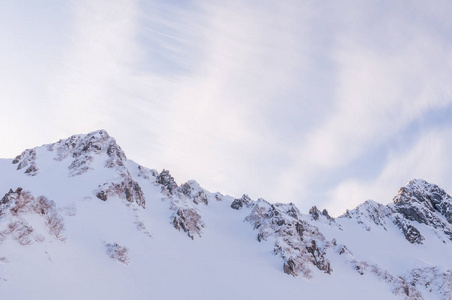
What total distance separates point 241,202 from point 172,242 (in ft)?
126

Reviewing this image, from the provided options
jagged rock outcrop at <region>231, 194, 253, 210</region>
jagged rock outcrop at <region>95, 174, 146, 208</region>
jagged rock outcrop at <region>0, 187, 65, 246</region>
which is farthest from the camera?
jagged rock outcrop at <region>231, 194, 253, 210</region>

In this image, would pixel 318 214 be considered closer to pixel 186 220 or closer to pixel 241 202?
pixel 241 202

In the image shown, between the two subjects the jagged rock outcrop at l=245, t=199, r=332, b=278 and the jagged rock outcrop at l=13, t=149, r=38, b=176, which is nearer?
the jagged rock outcrop at l=245, t=199, r=332, b=278

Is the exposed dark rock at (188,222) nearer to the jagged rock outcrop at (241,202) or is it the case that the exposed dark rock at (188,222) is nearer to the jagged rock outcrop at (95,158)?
the jagged rock outcrop at (95,158)

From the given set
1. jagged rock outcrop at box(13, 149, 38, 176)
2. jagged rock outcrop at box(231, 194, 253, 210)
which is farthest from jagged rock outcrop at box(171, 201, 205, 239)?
jagged rock outcrop at box(13, 149, 38, 176)

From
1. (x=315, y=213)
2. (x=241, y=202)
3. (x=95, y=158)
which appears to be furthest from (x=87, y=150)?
(x=315, y=213)

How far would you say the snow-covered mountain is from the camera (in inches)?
892

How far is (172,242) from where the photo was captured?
143 feet

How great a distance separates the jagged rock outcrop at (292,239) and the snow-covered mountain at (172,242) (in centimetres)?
24

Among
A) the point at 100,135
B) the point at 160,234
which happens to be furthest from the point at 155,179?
the point at 160,234

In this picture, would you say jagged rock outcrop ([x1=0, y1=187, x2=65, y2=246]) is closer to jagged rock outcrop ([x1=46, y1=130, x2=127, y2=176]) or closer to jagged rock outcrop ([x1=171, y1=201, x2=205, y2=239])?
jagged rock outcrop ([x1=171, y1=201, x2=205, y2=239])

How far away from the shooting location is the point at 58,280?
19.2 metres

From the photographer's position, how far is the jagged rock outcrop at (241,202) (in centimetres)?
7838

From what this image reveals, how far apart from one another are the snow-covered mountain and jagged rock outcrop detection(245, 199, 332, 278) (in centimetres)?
24
